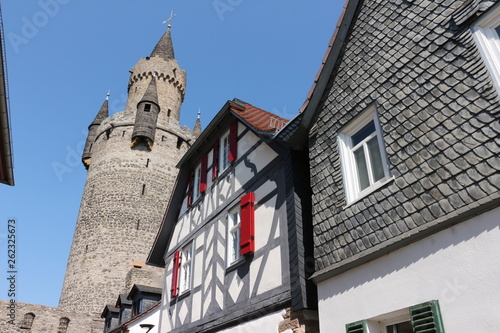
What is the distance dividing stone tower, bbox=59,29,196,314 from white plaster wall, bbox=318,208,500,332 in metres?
23.1

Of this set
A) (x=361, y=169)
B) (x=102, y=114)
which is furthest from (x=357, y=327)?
(x=102, y=114)

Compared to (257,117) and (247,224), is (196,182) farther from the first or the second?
(247,224)

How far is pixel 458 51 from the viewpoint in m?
4.89

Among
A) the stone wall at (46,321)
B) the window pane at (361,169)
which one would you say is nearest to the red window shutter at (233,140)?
the window pane at (361,169)

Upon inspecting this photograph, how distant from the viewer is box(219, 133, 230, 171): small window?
10.3 metres

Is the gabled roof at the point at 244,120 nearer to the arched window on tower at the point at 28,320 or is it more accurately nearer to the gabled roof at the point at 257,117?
the gabled roof at the point at 257,117

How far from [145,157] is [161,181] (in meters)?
2.27

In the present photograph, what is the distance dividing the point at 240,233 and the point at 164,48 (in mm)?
36687

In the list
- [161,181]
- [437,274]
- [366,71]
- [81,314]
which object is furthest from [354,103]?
[161,181]

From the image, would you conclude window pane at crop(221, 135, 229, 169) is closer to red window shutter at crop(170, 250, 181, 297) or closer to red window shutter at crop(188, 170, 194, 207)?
red window shutter at crop(188, 170, 194, 207)

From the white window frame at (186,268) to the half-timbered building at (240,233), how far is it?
1.0 inches

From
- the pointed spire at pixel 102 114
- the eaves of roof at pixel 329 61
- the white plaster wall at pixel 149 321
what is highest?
the pointed spire at pixel 102 114

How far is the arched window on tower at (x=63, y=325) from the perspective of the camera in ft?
78.7

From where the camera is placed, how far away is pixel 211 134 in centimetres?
1135
